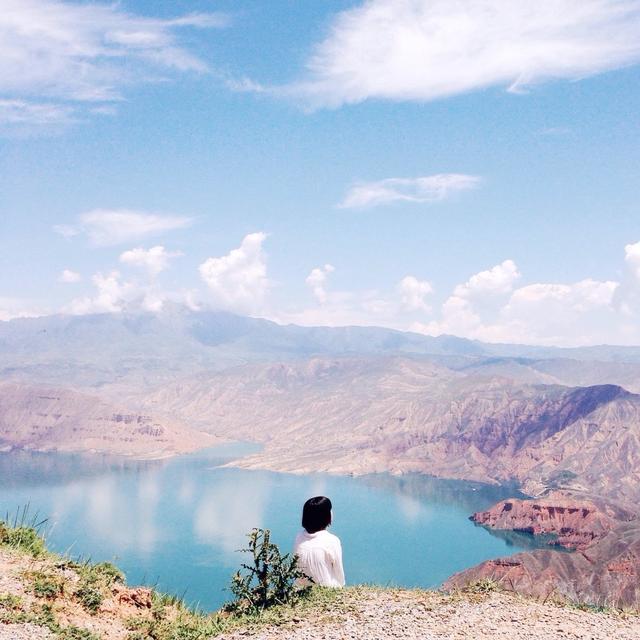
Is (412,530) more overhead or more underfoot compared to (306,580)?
more underfoot

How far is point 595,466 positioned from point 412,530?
6773 cm

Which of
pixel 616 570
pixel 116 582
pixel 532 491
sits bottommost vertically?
pixel 532 491

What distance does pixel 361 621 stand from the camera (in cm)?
878

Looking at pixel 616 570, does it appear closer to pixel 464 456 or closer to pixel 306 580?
pixel 306 580

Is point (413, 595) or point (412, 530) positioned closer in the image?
point (413, 595)

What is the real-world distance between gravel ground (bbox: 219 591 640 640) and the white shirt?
2.18 feet

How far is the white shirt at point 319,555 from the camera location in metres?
9.93

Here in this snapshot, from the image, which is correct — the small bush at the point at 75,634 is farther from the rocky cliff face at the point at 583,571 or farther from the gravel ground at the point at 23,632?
the rocky cliff face at the point at 583,571

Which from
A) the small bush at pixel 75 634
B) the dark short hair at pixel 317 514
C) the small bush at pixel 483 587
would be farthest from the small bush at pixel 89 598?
the small bush at pixel 483 587

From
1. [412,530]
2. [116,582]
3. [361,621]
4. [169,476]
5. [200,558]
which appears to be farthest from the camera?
[169,476]

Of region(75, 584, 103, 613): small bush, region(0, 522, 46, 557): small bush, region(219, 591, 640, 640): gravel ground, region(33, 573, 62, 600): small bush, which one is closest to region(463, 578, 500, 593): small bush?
region(219, 591, 640, 640): gravel ground

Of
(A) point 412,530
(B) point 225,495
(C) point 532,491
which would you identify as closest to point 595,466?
(C) point 532,491

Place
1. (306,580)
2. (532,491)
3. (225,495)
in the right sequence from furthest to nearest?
(532,491)
(225,495)
(306,580)

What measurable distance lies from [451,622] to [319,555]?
2204 millimetres
